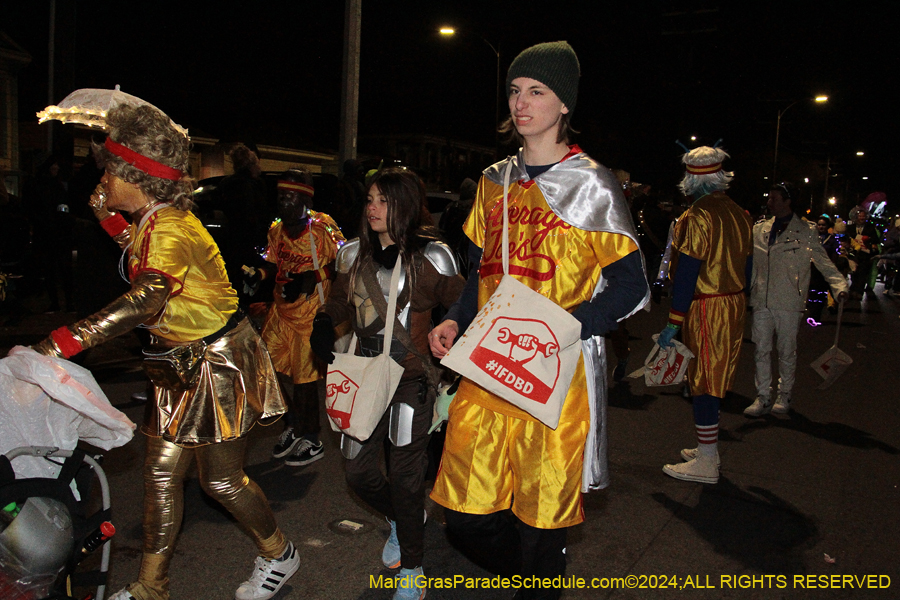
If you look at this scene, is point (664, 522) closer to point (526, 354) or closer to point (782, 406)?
point (526, 354)

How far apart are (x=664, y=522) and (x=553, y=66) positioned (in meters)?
2.77

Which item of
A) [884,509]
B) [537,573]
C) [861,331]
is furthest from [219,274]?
[861,331]

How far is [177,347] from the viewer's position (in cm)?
285

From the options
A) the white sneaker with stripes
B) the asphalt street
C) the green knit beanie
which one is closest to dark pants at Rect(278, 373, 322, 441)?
the asphalt street

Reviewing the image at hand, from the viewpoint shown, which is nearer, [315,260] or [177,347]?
[177,347]

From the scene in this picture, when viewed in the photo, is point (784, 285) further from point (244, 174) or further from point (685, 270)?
point (244, 174)

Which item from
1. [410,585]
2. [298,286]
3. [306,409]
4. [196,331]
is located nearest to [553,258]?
[196,331]

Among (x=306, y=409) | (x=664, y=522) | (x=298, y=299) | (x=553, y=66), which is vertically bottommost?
(x=664, y=522)

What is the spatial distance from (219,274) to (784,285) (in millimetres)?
5059

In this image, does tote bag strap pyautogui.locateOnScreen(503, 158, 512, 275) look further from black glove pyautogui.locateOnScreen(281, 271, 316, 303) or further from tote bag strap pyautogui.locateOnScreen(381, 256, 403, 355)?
black glove pyautogui.locateOnScreen(281, 271, 316, 303)

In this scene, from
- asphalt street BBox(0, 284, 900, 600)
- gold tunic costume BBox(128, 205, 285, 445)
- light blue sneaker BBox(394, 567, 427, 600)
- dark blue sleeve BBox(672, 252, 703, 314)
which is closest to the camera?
gold tunic costume BBox(128, 205, 285, 445)

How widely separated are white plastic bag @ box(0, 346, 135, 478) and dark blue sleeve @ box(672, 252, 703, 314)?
10.8 feet

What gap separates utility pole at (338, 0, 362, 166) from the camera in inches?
393

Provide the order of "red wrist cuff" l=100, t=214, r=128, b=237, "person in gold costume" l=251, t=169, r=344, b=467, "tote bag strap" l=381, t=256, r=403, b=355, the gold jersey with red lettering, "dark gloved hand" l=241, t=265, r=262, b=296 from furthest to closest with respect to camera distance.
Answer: "dark gloved hand" l=241, t=265, r=262, b=296 → "person in gold costume" l=251, t=169, r=344, b=467 → "red wrist cuff" l=100, t=214, r=128, b=237 → "tote bag strap" l=381, t=256, r=403, b=355 → the gold jersey with red lettering
